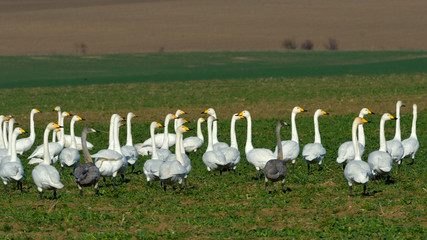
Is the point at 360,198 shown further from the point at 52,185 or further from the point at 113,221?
the point at 52,185

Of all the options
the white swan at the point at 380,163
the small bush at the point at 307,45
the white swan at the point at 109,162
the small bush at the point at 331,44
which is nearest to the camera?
the white swan at the point at 380,163

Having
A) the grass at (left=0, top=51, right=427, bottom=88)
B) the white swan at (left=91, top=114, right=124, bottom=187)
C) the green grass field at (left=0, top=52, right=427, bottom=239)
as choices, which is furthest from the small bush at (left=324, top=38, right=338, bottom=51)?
the white swan at (left=91, top=114, right=124, bottom=187)

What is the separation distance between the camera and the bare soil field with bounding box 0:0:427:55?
13812 centimetres

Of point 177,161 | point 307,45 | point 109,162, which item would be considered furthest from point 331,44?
point 177,161

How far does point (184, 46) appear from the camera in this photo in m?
139

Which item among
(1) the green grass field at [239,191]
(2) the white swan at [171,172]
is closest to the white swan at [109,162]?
(1) the green grass field at [239,191]

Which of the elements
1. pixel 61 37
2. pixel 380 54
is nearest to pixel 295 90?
pixel 380 54

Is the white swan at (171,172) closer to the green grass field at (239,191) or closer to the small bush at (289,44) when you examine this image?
the green grass field at (239,191)

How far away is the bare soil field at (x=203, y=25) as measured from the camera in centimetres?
13812

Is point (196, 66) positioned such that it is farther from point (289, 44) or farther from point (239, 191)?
point (239, 191)

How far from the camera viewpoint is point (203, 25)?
157m

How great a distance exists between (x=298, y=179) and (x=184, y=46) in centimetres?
12278

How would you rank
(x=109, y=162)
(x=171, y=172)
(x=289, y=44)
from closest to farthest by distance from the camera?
(x=171, y=172) < (x=109, y=162) < (x=289, y=44)

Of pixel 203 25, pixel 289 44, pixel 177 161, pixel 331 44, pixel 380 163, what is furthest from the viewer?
pixel 203 25
